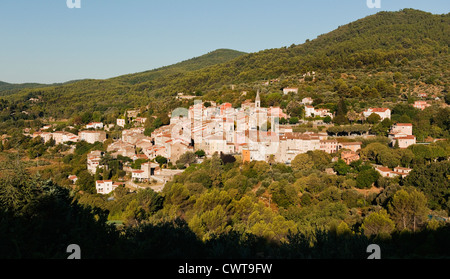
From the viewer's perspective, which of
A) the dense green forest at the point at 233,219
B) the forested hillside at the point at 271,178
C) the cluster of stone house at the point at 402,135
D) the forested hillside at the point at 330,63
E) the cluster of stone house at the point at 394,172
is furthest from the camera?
the forested hillside at the point at 330,63

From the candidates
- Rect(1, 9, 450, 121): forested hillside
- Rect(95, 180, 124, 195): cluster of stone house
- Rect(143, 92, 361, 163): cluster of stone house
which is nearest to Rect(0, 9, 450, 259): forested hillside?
Rect(1, 9, 450, 121): forested hillside

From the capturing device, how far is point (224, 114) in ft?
90.6

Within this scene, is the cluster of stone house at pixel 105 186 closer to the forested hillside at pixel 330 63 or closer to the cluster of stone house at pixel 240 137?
the cluster of stone house at pixel 240 137

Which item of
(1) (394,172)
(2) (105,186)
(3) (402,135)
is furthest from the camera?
(3) (402,135)

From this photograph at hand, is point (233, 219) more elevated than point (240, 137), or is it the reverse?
point (240, 137)

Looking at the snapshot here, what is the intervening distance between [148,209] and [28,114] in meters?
38.8

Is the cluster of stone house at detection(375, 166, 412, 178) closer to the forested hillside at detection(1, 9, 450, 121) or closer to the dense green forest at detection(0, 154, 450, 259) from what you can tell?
the dense green forest at detection(0, 154, 450, 259)

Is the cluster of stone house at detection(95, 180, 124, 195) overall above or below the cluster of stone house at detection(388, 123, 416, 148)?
below

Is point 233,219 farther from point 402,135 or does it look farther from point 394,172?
point 402,135

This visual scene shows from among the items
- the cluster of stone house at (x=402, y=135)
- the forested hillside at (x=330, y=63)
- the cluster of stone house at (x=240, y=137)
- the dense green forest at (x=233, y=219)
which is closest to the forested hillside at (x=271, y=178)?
the dense green forest at (x=233, y=219)

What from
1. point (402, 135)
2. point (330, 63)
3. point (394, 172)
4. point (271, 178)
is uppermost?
point (330, 63)

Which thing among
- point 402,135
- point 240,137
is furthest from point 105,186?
point 402,135
